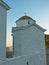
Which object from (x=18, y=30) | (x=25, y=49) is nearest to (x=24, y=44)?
(x=25, y=49)

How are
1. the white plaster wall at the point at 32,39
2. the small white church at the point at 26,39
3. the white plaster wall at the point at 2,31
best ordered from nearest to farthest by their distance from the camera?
the white plaster wall at the point at 2,31, the small white church at the point at 26,39, the white plaster wall at the point at 32,39

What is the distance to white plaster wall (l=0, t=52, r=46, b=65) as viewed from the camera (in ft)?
37.7

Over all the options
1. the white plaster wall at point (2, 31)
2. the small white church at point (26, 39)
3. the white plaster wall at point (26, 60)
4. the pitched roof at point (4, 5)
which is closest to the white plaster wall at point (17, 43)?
the small white church at point (26, 39)

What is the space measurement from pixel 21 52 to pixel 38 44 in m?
2.72

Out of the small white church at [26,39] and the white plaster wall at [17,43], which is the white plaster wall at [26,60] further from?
the white plaster wall at [17,43]

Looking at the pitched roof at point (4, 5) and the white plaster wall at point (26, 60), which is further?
the pitched roof at point (4, 5)

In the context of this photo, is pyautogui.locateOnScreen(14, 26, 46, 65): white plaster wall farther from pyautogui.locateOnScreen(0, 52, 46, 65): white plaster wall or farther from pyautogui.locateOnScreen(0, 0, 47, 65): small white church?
pyautogui.locateOnScreen(0, 52, 46, 65): white plaster wall

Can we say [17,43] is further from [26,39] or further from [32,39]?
[32,39]

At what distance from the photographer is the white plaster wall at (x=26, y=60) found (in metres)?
11.5

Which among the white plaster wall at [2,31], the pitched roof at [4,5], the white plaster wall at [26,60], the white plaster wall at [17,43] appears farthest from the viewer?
the white plaster wall at [17,43]

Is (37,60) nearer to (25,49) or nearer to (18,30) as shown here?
(25,49)

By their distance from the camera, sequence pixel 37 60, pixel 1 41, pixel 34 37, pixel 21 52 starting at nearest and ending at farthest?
pixel 1 41 < pixel 37 60 < pixel 21 52 < pixel 34 37

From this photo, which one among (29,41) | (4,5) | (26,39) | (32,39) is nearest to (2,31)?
(4,5)

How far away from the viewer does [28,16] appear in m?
22.7
